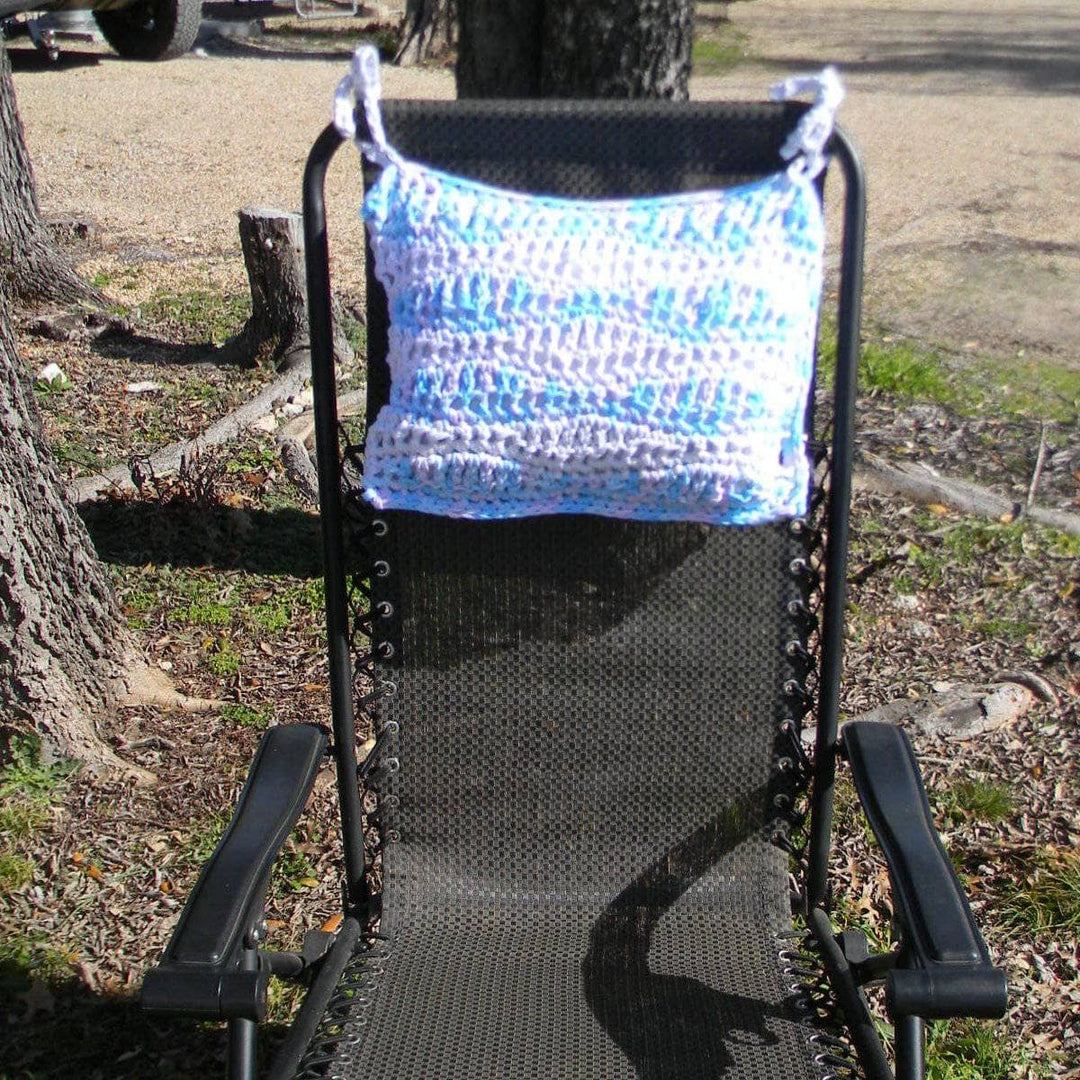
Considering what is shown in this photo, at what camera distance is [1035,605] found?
3.43 metres

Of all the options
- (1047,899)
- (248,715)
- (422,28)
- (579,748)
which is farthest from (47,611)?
(422,28)

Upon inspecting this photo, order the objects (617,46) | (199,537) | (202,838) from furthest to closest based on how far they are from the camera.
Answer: (199,537) < (617,46) < (202,838)

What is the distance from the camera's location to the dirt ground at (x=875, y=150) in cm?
604

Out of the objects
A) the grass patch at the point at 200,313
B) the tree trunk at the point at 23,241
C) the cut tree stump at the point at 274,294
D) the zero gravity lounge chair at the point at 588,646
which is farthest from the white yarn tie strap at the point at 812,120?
the tree trunk at the point at 23,241

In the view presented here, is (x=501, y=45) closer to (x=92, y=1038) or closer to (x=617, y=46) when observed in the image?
(x=617, y=46)

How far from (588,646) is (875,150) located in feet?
26.2

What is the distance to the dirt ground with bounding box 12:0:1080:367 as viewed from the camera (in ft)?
19.8

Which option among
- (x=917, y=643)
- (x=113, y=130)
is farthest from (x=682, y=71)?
(x=113, y=130)

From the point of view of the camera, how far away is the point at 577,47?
2.89m

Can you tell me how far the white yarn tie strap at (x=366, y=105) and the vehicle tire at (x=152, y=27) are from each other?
1120 centimetres

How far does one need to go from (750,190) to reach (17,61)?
1227 centimetres

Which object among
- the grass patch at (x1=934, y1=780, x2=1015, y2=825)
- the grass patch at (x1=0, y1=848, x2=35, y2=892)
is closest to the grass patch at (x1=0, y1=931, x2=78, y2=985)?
the grass patch at (x1=0, y1=848, x2=35, y2=892)

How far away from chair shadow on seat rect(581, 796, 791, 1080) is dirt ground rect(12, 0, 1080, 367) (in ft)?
12.2

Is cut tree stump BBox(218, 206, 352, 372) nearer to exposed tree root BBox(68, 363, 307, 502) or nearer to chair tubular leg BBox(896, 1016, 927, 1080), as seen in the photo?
exposed tree root BBox(68, 363, 307, 502)
